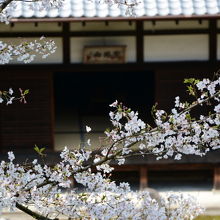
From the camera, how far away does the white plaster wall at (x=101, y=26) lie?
40.5 ft

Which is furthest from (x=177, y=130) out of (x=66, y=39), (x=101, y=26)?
(x=101, y=26)

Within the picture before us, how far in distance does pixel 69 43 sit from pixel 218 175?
10.7ft

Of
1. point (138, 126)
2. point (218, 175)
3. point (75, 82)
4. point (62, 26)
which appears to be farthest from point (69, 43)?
point (138, 126)

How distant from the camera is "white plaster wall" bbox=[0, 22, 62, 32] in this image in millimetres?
12172

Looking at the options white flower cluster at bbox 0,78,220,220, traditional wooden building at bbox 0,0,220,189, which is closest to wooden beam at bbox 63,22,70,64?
traditional wooden building at bbox 0,0,220,189

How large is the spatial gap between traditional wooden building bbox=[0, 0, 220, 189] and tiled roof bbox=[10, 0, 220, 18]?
0.02 meters

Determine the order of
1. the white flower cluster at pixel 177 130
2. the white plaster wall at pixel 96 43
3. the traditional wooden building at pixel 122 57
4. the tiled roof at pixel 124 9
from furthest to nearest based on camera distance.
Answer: the white plaster wall at pixel 96 43 < the traditional wooden building at pixel 122 57 < the tiled roof at pixel 124 9 < the white flower cluster at pixel 177 130

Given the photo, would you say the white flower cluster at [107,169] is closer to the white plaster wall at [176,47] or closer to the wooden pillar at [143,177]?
the wooden pillar at [143,177]

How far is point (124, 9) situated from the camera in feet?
38.5

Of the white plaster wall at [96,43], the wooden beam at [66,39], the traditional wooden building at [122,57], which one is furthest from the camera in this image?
the white plaster wall at [96,43]

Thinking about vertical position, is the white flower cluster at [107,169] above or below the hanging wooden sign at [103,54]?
below

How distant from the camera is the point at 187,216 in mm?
5645

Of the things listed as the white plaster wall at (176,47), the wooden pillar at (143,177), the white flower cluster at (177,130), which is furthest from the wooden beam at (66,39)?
the white flower cluster at (177,130)

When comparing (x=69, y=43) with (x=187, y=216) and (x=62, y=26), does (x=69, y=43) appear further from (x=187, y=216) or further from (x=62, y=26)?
(x=187, y=216)
